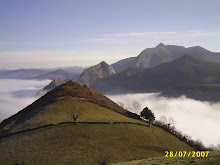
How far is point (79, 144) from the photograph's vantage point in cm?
5459

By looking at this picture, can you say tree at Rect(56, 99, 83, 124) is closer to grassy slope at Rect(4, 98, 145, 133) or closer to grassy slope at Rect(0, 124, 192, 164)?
grassy slope at Rect(4, 98, 145, 133)

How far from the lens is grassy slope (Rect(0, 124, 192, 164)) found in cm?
4706

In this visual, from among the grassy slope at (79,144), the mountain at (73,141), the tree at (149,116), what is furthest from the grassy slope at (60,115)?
the tree at (149,116)

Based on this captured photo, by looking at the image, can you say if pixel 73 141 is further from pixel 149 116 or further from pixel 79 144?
pixel 149 116

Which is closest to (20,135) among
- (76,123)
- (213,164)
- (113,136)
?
(76,123)

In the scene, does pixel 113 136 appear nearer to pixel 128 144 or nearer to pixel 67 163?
pixel 128 144

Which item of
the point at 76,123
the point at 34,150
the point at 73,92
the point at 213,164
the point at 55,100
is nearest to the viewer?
the point at 213,164

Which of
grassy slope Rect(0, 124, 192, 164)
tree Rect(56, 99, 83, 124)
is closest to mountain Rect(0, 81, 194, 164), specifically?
grassy slope Rect(0, 124, 192, 164)

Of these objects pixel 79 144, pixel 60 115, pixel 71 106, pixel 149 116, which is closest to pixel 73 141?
pixel 79 144

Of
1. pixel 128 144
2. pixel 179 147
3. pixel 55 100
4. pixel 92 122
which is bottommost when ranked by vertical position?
pixel 179 147

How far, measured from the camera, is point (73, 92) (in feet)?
366

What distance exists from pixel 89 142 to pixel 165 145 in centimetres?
3070

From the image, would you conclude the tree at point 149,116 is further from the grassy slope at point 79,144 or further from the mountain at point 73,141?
the grassy slope at point 79,144

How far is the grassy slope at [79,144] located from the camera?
47062mm
